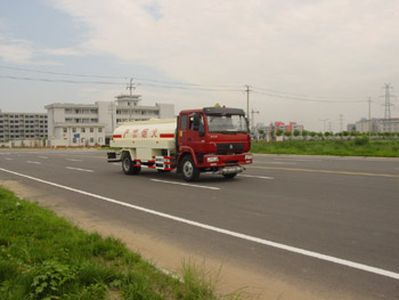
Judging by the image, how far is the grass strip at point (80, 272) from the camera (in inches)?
161

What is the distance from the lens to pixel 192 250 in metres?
6.04

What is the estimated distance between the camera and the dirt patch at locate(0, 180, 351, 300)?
4.41m

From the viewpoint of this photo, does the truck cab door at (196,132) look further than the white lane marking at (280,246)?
Yes

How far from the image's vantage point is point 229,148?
14484 millimetres

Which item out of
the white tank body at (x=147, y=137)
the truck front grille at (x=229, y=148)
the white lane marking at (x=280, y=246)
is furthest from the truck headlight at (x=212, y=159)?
the white lane marking at (x=280, y=246)

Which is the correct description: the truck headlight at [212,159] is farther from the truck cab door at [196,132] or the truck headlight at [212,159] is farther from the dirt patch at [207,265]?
the dirt patch at [207,265]

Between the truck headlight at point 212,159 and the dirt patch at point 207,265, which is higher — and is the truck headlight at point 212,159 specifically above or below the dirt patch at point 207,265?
above

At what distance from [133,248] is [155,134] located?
413 inches

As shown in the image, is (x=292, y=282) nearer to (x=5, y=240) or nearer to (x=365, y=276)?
(x=365, y=276)

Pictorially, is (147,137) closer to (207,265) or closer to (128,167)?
(128,167)

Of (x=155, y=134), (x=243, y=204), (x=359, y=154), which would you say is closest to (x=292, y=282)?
(x=243, y=204)

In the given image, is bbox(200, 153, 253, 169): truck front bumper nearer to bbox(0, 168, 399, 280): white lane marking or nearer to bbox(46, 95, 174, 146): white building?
bbox(0, 168, 399, 280): white lane marking

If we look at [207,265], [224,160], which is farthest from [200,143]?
[207,265]

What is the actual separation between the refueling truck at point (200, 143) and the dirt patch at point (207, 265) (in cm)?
600
